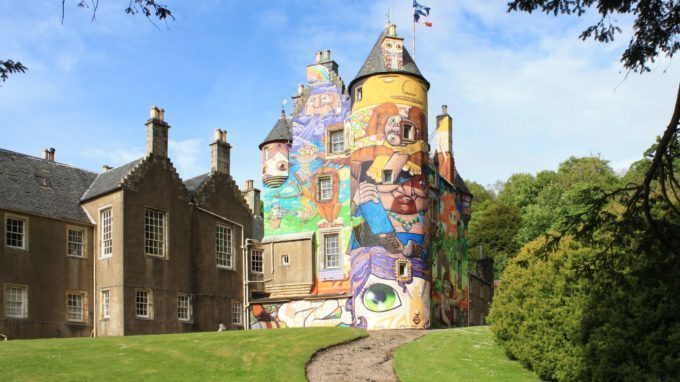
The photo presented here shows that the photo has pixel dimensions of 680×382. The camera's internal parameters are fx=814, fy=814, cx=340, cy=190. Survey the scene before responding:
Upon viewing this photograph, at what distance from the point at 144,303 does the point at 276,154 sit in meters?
13.0

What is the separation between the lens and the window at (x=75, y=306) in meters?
38.0

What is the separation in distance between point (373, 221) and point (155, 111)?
12348 mm

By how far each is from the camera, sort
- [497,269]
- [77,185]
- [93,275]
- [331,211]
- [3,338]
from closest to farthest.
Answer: [3,338] < [93,275] < [77,185] < [331,211] < [497,269]

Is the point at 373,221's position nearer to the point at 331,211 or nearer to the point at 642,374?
the point at 331,211

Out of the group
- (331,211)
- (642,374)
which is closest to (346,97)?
(331,211)

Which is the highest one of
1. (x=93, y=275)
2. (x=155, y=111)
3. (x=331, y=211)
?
(x=155, y=111)

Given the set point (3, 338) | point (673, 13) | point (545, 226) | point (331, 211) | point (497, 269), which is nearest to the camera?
point (673, 13)

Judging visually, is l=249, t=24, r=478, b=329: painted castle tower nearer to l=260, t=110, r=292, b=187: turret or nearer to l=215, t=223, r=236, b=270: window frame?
l=260, t=110, r=292, b=187: turret

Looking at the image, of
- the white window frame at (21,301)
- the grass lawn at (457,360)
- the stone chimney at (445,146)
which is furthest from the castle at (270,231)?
the grass lawn at (457,360)

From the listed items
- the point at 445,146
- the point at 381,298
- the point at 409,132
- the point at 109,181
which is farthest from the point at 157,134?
the point at 445,146

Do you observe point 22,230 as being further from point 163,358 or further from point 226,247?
point 163,358

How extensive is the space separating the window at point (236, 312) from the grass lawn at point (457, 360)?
531 inches

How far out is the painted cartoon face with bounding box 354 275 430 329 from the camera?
40.2 meters

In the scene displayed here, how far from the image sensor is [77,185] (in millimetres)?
41812
